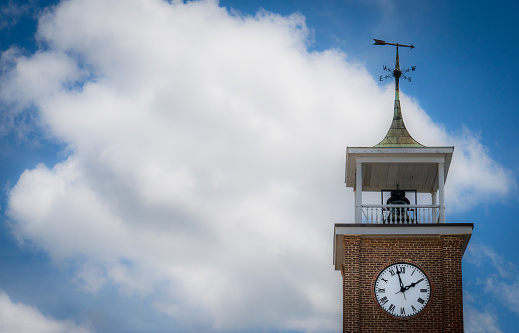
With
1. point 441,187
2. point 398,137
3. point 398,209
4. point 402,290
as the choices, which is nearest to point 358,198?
point 398,209

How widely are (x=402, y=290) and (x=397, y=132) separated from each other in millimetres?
7399

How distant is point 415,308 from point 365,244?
320 centimetres

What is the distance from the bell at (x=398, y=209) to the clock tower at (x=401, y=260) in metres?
0.05

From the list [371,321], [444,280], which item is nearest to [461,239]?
[444,280]

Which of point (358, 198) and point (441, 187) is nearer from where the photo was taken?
point (441, 187)

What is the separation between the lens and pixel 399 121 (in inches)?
1984

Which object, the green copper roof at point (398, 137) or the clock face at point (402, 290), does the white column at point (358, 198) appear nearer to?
the green copper roof at point (398, 137)

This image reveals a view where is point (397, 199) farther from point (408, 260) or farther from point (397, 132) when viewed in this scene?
point (408, 260)

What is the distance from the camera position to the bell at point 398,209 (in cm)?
4738

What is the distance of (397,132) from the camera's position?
49750 millimetres

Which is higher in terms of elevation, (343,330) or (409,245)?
(409,245)

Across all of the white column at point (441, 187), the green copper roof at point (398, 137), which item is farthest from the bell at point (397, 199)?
the green copper roof at point (398, 137)

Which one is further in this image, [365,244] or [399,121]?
[399,121]

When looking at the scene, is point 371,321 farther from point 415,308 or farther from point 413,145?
point 413,145
